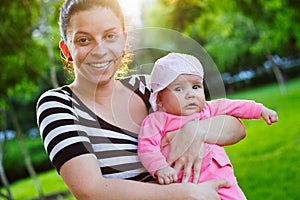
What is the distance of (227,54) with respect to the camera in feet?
85.7

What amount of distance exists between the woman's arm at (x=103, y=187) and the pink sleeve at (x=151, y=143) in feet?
0.32

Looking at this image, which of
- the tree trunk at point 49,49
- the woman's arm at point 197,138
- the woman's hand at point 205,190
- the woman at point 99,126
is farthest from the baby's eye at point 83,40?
the tree trunk at point 49,49

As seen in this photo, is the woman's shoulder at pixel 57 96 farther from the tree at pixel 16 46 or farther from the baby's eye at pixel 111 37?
the tree at pixel 16 46

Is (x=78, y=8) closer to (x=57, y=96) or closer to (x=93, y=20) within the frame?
(x=93, y=20)

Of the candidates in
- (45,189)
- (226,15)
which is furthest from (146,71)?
(226,15)

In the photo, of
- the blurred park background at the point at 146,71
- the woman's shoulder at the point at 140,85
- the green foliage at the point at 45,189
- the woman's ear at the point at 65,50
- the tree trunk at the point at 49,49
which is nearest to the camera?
the woman's ear at the point at 65,50

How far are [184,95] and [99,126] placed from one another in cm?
26

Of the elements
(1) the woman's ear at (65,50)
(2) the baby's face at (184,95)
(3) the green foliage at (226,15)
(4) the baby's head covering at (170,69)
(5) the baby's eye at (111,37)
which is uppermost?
(5) the baby's eye at (111,37)

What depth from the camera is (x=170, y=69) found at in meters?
1.60

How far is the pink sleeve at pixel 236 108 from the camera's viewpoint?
67.1 inches

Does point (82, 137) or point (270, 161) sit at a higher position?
point (82, 137)

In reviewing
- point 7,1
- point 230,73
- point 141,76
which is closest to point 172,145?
point 141,76

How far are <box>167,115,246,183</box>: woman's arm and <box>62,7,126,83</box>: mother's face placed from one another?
284mm

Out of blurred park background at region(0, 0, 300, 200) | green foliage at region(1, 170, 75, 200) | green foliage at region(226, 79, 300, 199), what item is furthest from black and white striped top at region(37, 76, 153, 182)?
green foliage at region(1, 170, 75, 200)
